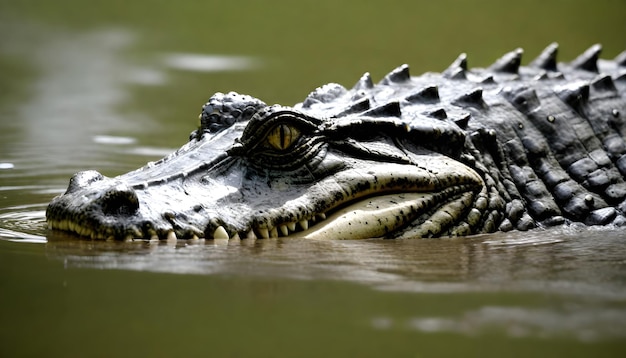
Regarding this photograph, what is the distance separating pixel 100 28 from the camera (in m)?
12.5

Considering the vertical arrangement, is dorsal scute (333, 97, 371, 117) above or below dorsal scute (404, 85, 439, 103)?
below

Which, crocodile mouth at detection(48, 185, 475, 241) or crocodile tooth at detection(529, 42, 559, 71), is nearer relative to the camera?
crocodile mouth at detection(48, 185, 475, 241)

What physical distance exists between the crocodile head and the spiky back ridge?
0.38ft

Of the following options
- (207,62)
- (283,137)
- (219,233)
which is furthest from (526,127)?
(207,62)

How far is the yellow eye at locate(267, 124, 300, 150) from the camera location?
4461 millimetres

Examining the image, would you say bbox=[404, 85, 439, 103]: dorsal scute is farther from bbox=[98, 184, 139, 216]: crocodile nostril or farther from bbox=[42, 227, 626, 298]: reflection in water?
bbox=[98, 184, 139, 216]: crocodile nostril

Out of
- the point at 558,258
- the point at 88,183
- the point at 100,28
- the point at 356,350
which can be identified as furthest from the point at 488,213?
the point at 100,28

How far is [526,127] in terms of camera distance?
539 centimetres

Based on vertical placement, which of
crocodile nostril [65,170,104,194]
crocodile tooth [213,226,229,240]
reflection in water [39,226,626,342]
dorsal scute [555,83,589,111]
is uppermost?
dorsal scute [555,83,589,111]

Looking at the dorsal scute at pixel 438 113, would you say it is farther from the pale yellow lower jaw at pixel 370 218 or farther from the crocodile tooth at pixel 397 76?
the crocodile tooth at pixel 397 76

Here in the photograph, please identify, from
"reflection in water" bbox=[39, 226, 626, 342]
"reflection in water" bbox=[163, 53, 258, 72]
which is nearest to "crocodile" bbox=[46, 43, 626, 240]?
"reflection in water" bbox=[39, 226, 626, 342]

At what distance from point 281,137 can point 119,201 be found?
0.91m

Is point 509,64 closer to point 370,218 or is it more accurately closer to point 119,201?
point 370,218

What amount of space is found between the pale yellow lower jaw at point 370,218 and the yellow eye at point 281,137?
42 centimetres
